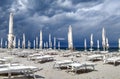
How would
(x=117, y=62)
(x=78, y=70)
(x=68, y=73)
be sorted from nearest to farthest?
1. (x=68, y=73)
2. (x=78, y=70)
3. (x=117, y=62)

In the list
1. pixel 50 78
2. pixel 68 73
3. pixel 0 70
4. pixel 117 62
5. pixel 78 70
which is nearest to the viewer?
pixel 0 70

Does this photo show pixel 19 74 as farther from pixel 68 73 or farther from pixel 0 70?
pixel 68 73

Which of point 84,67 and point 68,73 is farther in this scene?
point 84,67

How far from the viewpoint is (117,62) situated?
1886cm

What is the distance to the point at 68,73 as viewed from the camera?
14.0m

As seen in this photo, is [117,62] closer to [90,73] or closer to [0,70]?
[90,73]

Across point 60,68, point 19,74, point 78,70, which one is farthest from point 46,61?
point 19,74

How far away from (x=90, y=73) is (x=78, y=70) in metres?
1.13

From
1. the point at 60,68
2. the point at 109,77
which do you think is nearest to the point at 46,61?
the point at 60,68

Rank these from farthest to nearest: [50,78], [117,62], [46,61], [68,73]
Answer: [46,61]
[117,62]
[68,73]
[50,78]

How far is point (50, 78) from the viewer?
12445 mm

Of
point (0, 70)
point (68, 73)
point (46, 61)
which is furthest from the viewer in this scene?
point (46, 61)

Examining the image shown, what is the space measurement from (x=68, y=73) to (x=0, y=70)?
431cm

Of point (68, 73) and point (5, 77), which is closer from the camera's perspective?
point (5, 77)
